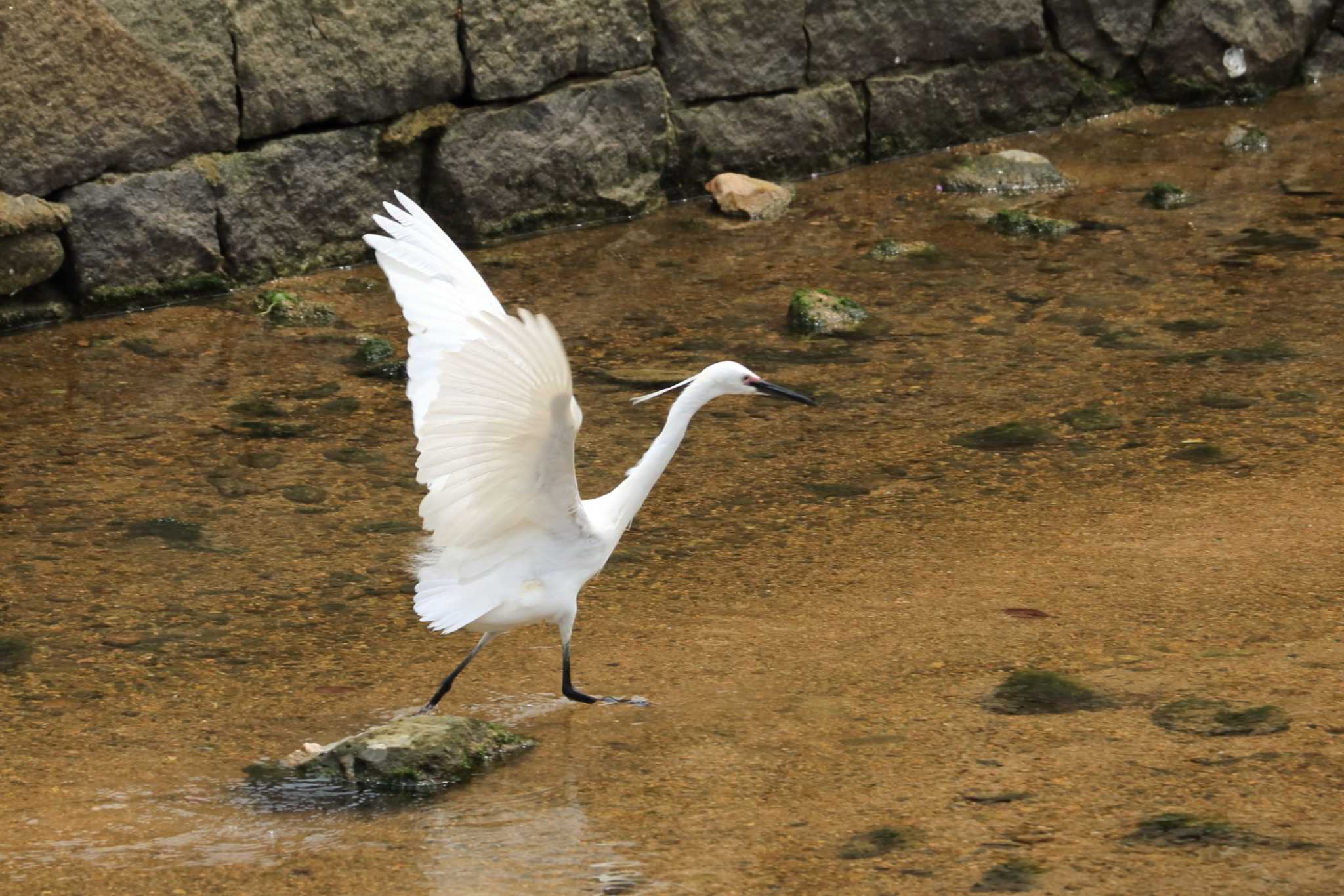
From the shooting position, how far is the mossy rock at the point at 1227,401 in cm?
496

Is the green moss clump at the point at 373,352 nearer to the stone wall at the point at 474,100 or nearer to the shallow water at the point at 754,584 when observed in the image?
the shallow water at the point at 754,584

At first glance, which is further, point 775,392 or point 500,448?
point 775,392

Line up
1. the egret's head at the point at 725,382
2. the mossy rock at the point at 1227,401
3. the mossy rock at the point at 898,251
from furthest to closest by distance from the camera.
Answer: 1. the mossy rock at the point at 898,251
2. the mossy rock at the point at 1227,401
3. the egret's head at the point at 725,382

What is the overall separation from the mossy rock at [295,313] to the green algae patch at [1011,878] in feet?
12.6

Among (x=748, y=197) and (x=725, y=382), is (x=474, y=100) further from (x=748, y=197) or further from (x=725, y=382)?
(x=725, y=382)

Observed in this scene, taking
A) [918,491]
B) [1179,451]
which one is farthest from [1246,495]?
[918,491]

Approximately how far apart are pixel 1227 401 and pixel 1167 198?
7.08ft

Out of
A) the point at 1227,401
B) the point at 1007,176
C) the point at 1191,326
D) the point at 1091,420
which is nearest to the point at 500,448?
the point at 1091,420

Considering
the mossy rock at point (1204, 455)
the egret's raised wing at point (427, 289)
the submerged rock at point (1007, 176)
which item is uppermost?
the egret's raised wing at point (427, 289)

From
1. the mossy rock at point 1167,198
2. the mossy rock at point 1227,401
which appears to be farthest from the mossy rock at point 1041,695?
the mossy rock at point 1167,198

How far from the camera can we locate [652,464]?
11.8 ft

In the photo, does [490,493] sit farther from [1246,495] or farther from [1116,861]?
[1246,495]

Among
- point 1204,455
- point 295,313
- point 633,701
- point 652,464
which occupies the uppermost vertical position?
point 652,464

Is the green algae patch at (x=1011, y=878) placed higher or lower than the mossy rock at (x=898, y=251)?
lower
